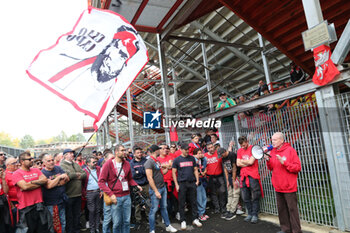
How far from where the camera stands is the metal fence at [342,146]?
383cm

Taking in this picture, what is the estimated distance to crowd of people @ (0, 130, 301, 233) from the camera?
13.6 ft

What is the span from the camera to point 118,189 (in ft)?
14.5

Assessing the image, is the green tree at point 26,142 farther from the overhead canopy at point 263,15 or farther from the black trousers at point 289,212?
the black trousers at point 289,212

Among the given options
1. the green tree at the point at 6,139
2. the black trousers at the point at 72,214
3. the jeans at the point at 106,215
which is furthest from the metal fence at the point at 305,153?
the green tree at the point at 6,139

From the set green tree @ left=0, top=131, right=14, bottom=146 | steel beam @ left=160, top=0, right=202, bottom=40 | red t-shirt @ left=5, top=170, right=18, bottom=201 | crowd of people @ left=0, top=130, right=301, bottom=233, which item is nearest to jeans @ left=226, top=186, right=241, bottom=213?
crowd of people @ left=0, top=130, right=301, bottom=233

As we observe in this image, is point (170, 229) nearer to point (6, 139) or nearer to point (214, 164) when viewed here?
point (214, 164)

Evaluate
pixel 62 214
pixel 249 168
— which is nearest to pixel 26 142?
pixel 62 214

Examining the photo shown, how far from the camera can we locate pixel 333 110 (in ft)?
13.0

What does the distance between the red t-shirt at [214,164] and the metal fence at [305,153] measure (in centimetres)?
116

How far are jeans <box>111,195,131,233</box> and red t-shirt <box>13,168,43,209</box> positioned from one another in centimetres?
143

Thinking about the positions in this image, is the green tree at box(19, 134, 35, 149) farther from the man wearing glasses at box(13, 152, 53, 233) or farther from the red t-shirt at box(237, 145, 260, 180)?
the red t-shirt at box(237, 145, 260, 180)

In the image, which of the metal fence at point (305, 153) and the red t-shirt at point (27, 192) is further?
the metal fence at point (305, 153)

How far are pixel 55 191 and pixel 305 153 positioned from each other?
521 centimetres

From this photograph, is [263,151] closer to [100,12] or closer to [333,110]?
[333,110]
